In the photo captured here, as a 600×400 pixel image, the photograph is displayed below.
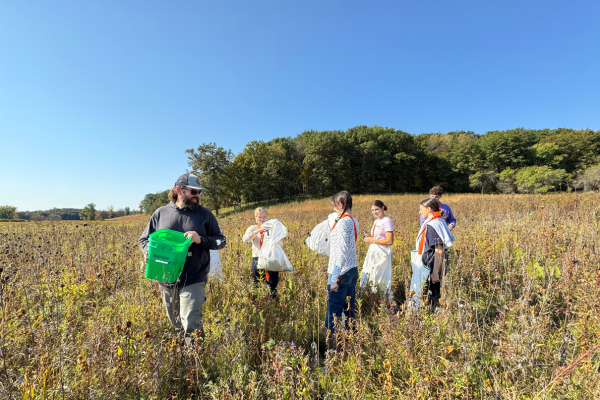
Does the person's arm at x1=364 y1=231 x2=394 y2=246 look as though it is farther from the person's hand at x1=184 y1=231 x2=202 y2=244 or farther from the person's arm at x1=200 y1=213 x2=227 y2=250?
the person's hand at x1=184 y1=231 x2=202 y2=244

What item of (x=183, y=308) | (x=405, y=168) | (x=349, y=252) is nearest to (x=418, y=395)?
(x=349, y=252)

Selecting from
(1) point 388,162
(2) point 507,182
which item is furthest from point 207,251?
(2) point 507,182

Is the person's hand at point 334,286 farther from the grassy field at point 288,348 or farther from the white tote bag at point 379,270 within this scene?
the white tote bag at point 379,270

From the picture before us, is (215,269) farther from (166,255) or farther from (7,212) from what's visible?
(7,212)

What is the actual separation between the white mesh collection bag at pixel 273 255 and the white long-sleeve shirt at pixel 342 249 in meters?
1.15

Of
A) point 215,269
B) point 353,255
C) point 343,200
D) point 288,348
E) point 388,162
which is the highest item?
point 388,162

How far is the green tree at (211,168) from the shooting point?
3161cm

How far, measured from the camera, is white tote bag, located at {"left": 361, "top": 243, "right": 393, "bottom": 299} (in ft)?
12.3

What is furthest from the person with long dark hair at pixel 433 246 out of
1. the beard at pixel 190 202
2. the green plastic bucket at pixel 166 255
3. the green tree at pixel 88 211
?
the green tree at pixel 88 211

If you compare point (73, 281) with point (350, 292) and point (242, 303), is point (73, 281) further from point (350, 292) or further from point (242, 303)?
point (350, 292)

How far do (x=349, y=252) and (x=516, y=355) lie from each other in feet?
5.05

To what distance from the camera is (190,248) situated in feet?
8.25

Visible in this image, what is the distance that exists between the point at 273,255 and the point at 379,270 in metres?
1.68

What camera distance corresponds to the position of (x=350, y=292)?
9.71 feet
